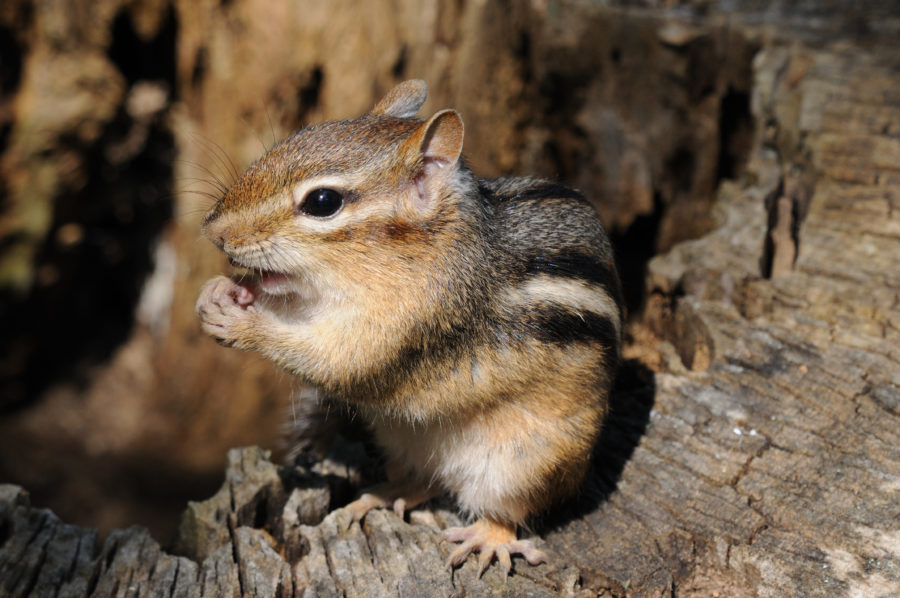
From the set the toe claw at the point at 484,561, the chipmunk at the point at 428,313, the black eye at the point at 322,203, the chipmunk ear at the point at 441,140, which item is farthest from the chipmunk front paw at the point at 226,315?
the toe claw at the point at 484,561

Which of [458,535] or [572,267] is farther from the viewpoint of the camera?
[572,267]

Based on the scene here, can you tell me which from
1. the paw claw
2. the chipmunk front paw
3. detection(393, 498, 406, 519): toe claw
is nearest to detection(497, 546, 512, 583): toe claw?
the paw claw

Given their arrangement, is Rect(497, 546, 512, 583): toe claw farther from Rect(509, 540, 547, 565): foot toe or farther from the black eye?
the black eye

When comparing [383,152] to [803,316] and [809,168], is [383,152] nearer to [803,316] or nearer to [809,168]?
[803,316]

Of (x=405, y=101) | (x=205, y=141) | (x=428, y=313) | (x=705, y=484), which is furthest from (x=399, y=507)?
(x=205, y=141)

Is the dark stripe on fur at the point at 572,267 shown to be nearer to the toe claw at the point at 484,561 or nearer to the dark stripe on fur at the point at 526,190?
the dark stripe on fur at the point at 526,190

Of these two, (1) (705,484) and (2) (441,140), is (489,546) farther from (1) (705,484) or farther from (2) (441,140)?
(2) (441,140)
